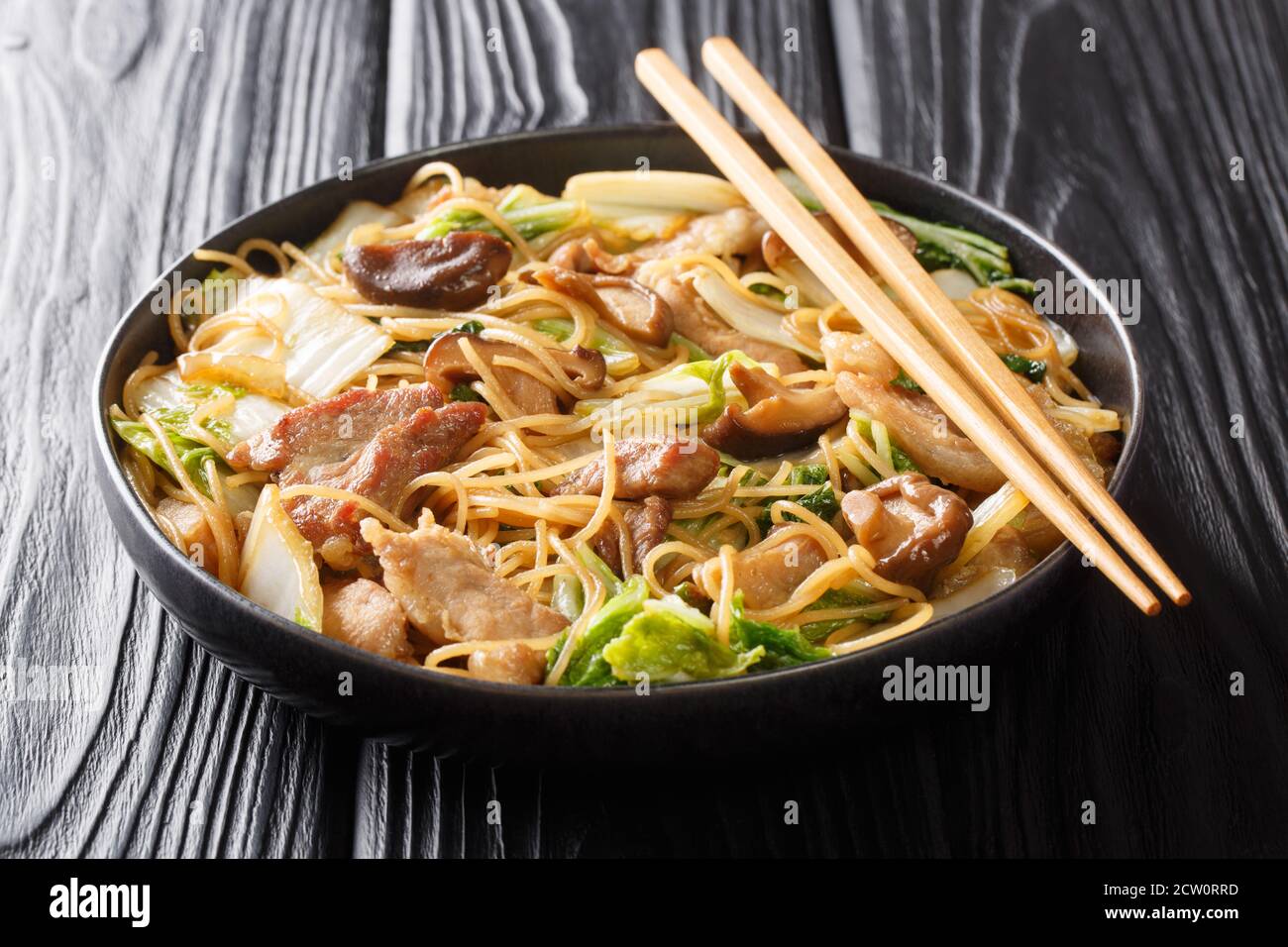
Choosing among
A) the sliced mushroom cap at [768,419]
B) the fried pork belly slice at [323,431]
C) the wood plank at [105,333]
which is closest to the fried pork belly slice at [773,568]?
the sliced mushroom cap at [768,419]

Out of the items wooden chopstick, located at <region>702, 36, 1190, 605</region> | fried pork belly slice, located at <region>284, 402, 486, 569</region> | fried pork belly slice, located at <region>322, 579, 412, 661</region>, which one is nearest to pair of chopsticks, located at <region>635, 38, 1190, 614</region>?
wooden chopstick, located at <region>702, 36, 1190, 605</region>

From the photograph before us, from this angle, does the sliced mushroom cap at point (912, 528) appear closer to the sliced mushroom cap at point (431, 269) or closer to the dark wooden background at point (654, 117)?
the dark wooden background at point (654, 117)

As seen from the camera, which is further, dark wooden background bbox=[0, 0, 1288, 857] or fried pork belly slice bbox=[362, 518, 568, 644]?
dark wooden background bbox=[0, 0, 1288, 857]

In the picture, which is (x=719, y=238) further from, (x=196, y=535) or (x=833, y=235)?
(x=196, y=535)

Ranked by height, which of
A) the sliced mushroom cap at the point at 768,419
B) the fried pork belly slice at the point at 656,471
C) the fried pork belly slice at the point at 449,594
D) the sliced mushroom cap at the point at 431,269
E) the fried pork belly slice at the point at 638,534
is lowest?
the fried pork belly slice at the point at 449,594

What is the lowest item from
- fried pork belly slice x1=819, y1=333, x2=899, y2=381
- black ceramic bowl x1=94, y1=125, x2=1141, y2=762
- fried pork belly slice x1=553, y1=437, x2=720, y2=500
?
black ceramic bowl x1=94, y1=125, x2=1141, y2=762

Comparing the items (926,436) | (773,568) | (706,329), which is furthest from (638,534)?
(706,329)

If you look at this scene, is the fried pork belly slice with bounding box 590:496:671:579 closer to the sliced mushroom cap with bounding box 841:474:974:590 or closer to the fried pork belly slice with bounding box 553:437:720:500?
the fried pork belly slice with bounding box 553:437:720:500
